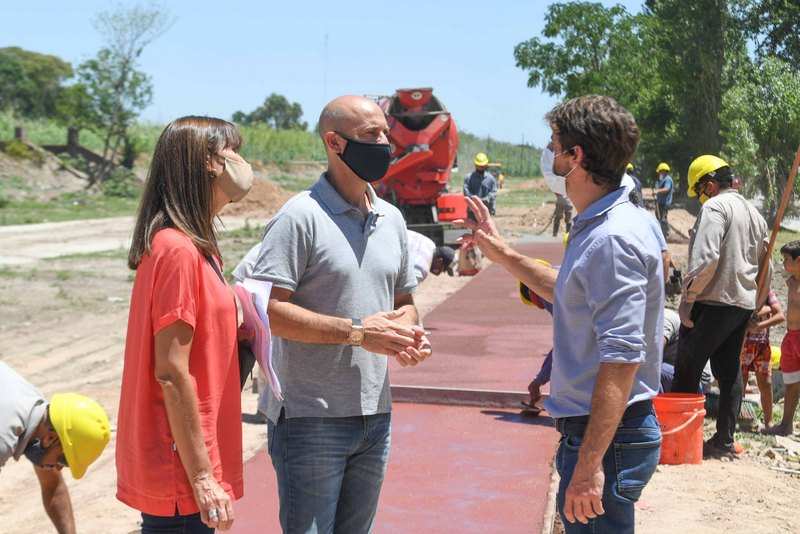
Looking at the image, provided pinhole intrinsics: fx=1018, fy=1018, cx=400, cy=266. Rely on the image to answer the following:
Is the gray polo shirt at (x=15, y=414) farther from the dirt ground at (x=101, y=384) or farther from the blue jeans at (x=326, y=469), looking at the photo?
the dirt ground at (x=101, y=384)

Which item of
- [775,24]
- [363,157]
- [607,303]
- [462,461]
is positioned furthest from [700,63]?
[607,303]

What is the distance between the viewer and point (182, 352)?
108 inches

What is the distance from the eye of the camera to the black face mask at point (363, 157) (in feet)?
10.9

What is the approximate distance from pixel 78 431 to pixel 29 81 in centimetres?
9295

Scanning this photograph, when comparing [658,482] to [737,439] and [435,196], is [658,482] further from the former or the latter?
[435,196]

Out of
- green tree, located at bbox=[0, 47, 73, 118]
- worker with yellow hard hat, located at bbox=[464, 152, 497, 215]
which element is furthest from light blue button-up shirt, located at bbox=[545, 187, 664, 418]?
green tree, located at bbox=[0, 47, 73, 118]

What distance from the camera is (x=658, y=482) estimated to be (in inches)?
239

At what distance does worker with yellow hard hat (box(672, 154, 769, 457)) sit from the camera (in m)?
6.15

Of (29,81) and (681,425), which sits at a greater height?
(29,81)

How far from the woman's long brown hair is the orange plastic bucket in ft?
12.6

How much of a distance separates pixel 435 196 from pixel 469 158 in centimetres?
5114

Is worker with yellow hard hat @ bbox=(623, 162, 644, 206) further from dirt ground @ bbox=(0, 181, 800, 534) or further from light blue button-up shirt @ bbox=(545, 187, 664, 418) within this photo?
dirt ground @ bbox=(0, 181, 800, 534)

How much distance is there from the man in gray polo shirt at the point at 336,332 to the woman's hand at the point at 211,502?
393 mm

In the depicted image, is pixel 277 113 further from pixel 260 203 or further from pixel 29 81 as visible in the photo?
pixel 260 203
